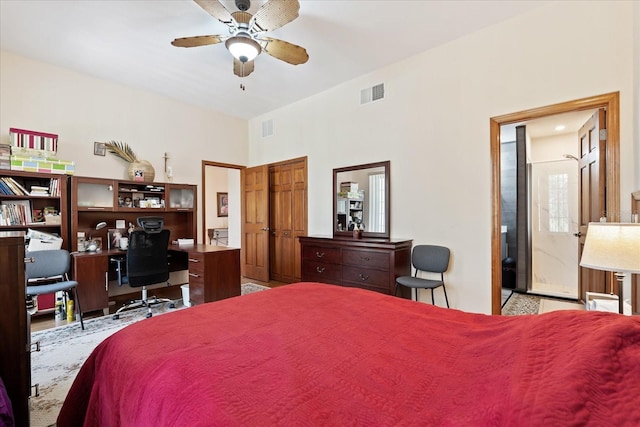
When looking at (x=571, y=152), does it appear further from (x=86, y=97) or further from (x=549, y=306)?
(x=86, y=97)

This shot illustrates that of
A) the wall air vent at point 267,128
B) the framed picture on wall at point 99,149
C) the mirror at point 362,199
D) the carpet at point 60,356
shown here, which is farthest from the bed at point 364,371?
the wall air vent at point 267,128

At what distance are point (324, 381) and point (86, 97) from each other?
16.1 ft

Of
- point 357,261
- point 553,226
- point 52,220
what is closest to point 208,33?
point 52,220

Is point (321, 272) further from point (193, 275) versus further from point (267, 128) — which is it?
point (267, 128)

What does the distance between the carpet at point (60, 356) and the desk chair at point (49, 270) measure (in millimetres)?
201

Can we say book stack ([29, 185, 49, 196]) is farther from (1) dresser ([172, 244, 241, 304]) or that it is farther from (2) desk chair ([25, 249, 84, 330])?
(1) dresser ([172, 244, 241, 304])

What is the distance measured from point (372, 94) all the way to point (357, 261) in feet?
7.29

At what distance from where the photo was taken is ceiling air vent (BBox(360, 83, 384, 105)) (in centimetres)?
389

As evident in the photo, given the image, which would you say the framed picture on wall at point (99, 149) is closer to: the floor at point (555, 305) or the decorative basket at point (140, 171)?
the decorative basket at point (140, 171)

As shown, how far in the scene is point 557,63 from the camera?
2670 millimetres

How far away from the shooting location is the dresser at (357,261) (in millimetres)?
3326

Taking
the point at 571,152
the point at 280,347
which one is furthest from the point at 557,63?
the point at 280,347

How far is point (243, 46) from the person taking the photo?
2.53 m

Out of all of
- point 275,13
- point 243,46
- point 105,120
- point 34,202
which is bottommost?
point 34,202
